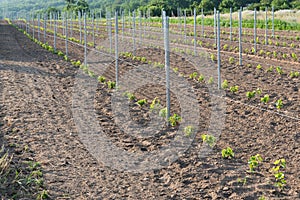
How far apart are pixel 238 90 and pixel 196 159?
14.1ft

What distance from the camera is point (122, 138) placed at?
733 cm

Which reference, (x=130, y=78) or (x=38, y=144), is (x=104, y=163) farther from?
(x=130, y=78)

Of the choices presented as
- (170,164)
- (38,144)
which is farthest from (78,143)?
(170,164)

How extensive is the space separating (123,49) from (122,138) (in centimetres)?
1261

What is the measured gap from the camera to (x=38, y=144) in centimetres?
684

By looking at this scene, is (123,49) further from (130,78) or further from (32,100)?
(32,100)

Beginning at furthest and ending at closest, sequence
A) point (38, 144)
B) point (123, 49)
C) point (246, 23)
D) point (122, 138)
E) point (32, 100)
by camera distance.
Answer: point (246, 23), point (123, 49), point (32, 100), point (122, 138), point (38, 144)

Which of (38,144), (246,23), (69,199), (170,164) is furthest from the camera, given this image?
(246,23)

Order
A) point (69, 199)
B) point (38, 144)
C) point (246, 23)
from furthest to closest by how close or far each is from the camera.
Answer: point (246, 23) → point (38, 144) → point (69, 199)

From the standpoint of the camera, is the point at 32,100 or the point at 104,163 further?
the point at 32,100

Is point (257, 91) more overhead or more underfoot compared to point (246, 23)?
more underfoot

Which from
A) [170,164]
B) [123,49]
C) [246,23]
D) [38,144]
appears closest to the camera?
[170,164]

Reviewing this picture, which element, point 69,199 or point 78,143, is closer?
point 69,199

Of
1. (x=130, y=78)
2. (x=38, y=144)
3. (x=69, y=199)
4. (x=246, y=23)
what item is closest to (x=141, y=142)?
(x=38, y=144)
